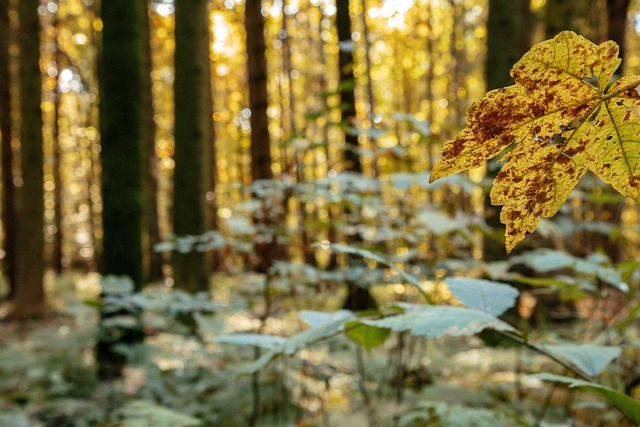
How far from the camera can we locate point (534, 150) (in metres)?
0.59

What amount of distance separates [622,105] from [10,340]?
8278 millimetres

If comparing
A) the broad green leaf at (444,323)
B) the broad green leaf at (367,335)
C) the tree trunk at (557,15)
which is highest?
the tree trunk at (557,15)

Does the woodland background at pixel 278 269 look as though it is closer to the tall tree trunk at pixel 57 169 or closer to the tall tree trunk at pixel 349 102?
the tall tree trunk at pixel 349 102

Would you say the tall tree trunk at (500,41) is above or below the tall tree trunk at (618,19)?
below

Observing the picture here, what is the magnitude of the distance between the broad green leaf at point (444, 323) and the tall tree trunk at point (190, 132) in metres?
5.18

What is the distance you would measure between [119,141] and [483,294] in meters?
3.81

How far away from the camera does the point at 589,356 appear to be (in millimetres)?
938

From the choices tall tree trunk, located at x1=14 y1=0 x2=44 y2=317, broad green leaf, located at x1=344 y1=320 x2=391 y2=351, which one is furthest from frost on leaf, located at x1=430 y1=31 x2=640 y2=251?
tall tree trunk, located at x1=14 y1=0 x2=44 y2=317

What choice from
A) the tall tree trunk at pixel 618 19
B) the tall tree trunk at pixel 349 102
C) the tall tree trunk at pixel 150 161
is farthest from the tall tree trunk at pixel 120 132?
the tall tree trunk at pixel 150 161

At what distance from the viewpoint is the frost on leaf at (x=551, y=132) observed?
22.1 inches

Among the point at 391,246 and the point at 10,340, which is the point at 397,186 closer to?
the point at 391,246

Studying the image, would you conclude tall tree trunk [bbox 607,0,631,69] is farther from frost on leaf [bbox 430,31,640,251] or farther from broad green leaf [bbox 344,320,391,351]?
frost on leaf [bbox 430,31,640,251]

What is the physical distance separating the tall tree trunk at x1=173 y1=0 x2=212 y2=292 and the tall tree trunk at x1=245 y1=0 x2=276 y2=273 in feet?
1.96

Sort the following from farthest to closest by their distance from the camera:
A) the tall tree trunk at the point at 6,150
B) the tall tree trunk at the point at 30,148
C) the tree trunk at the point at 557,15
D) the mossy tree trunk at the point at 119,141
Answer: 1. the tall tree trunk at the point at 6,150
2. the tall tree trunk at the point at 30,148
3. the tree trunk at the point at 557,15
4. the mossy tree trunk at the point at 119,141
